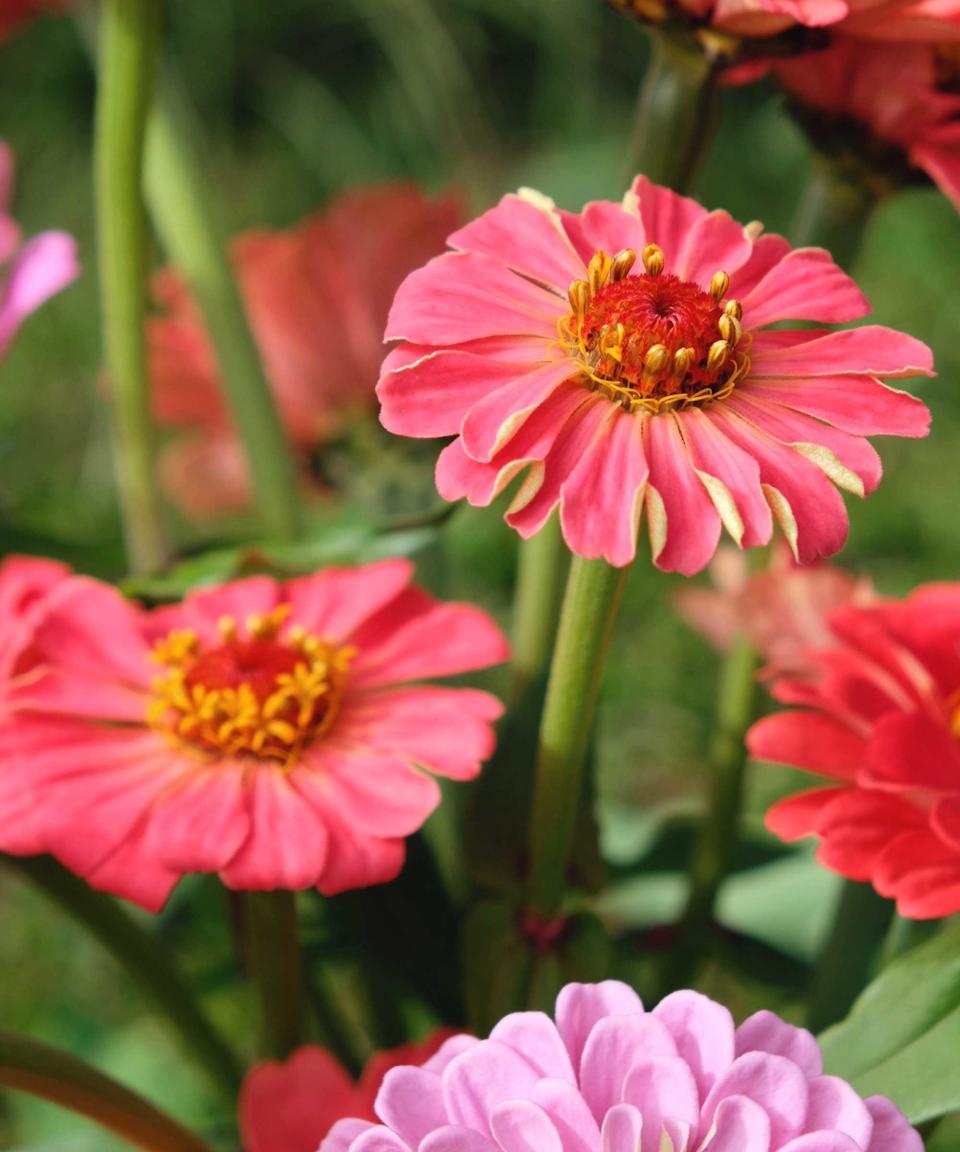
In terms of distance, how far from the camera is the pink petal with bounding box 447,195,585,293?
8.9 inches

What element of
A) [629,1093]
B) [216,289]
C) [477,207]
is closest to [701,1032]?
[629,1093]

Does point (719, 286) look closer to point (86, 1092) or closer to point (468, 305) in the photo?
point (468, 305)

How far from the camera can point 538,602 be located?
313 millimetres

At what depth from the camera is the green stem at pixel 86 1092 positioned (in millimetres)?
213

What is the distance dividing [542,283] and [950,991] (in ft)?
0.40

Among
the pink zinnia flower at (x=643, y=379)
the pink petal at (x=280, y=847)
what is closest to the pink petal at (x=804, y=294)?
the pink zinnia flower at (x=643, y=379)

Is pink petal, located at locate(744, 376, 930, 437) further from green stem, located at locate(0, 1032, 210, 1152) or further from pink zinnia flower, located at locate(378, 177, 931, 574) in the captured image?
green stem, located at locate(0, 1032, 210, 1152)

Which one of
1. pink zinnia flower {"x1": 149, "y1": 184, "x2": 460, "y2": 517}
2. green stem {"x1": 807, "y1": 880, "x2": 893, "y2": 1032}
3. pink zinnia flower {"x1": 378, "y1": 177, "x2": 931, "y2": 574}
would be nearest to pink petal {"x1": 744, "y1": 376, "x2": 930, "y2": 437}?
pink zinnia flower {"x1": 378, "y1": 177, "x2": 931, "y2": 574}

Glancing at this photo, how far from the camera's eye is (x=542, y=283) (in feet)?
0.76

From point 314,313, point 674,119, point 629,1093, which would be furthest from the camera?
point 314,313

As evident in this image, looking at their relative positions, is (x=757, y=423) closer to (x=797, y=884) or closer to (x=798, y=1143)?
(x=798, y=1143)

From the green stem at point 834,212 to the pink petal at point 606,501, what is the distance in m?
0.12

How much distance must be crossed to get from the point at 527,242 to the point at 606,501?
0.05 m

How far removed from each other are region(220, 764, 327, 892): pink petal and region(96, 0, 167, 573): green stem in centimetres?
13
